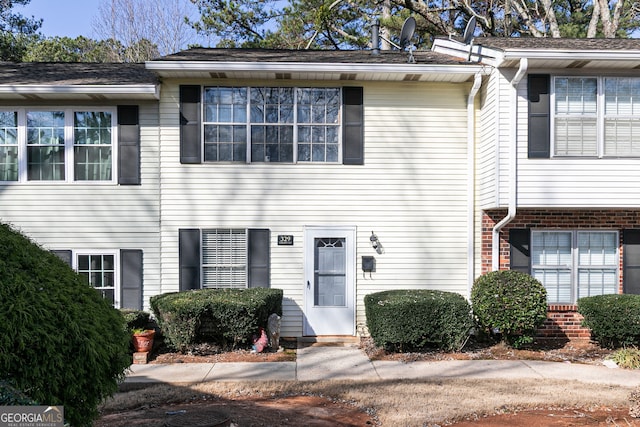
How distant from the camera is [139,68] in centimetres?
1091

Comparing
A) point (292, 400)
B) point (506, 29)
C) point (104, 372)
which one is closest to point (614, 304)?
point (292, 400)

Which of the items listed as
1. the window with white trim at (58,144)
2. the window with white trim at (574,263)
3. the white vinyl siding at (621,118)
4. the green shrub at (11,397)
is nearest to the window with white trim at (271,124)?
the window with white trim at (58,144)

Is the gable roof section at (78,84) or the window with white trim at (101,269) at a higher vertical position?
Answer: the gable roof section at (78,84)

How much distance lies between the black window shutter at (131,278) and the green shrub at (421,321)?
417 centimetres

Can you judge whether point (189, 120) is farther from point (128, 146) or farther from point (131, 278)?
point (131, 278)

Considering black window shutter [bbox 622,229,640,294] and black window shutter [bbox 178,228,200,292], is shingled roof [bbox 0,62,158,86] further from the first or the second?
black window shutter [bbox 622,229,640,294]

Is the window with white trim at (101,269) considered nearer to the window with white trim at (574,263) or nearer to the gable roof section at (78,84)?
the gable roof section at (78,84)

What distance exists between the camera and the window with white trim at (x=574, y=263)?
31.2 ft

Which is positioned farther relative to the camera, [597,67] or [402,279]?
[402,279]

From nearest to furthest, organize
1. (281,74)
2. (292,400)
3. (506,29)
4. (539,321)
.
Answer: (292,400)
(539,321)
(281,74)
(506,29)

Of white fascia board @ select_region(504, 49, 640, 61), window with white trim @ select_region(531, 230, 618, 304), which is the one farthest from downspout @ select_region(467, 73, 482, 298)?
white fascia board @ select_region(504, 49, 640, 61)

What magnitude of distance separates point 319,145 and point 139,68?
414 centimetres

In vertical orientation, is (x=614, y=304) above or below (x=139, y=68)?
below

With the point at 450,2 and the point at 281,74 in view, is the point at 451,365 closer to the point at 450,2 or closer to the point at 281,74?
the point at 281,74
